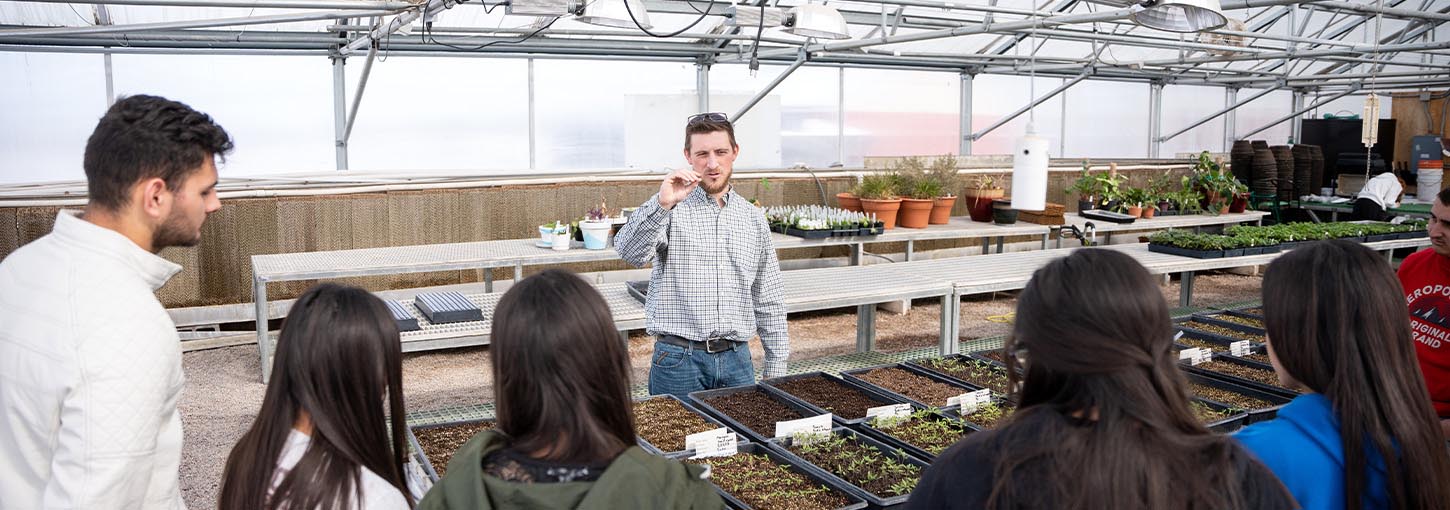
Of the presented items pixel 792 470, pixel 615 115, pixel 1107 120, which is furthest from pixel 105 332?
pixel 1107 120

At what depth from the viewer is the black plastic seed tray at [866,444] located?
225cm

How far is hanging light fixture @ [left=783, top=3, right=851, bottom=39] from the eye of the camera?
→ 512 centimetres

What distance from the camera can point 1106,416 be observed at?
4.06ft

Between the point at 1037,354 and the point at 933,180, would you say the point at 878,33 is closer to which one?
the point at 933,180

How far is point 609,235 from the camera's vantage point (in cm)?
587

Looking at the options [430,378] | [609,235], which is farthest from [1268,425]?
[430,378]

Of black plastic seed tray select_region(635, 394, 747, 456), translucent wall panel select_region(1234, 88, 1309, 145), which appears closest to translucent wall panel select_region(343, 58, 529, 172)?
black plastic seed tray select_region(635, 394, 747, 456)

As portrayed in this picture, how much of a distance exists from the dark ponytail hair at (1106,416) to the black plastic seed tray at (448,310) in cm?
315

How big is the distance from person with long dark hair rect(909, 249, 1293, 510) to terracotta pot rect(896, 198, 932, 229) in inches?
206

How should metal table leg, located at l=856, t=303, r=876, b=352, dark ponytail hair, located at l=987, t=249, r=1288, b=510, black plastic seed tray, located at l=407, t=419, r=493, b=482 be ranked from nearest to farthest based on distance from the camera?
dark ponytail hair, located at l=987, t=249, r=1288, b=510, black plastic seed tray, located at l=407, t=419, r=493, b=482, metal table leg, located at l=856, t=303, r=876, b=352

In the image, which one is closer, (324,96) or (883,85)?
(324,96)

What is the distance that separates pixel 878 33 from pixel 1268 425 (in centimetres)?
776

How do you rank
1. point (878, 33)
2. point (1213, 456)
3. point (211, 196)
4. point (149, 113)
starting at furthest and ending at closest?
point (878, 33), point (211, 196), point (149, 113), point (1213, 456)

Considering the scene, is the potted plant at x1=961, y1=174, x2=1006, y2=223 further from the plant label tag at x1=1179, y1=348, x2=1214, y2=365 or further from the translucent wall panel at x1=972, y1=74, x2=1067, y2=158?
the translucent wall panel at x1=972, y1=74, x2=1067, y2=158
